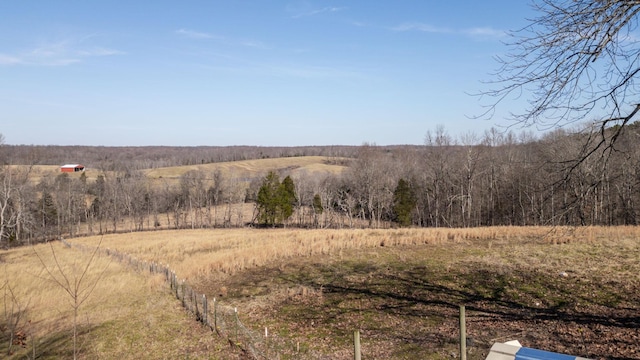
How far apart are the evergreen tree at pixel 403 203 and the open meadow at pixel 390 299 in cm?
3003

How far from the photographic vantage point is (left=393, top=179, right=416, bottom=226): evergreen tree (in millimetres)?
53500

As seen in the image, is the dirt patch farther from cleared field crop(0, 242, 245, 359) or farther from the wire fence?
cleared field crop(0, 242, 245, 359)

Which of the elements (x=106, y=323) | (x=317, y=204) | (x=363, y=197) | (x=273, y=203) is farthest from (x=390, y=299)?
(x=363, y=197)

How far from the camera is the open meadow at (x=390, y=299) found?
30.1 feet

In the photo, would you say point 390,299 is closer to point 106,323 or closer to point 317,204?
point 106,323

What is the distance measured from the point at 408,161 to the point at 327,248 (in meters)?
52.7

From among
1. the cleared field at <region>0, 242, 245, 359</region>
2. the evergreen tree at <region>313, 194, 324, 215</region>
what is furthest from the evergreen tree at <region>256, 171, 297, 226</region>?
the cleared field at <region>0, 242, 245, 359</region>

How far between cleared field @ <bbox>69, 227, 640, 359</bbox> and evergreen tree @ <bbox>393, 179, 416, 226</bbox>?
1136 inches

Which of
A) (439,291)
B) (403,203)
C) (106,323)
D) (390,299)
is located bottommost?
(403,203)

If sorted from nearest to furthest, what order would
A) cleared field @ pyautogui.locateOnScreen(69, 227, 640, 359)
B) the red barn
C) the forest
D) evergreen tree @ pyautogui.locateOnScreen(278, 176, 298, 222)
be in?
cleared field @ pyautogui.locateOnScreen(69, 227, 640, 359) < the forest < evergreen tree @ pyautogui.locateOnScreen(278, 176, 298, 222) < the red barn

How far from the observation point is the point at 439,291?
13375mm

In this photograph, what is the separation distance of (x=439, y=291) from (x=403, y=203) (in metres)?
41.1

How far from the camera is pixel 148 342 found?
11078 millimetres

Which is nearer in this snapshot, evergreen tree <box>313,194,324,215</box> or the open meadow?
the open meadow
